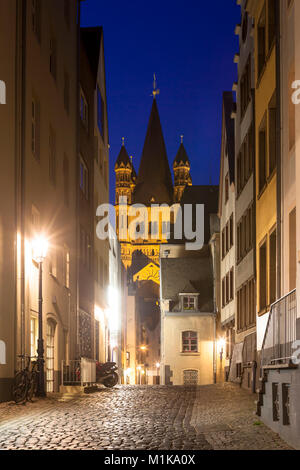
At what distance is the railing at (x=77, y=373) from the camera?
25.2m

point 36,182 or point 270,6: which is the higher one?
point 270,6

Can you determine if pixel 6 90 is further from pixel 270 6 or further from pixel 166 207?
pixel 166 207

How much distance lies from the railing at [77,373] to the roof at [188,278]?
30305mm

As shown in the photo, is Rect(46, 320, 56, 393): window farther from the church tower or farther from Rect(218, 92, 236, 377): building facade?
the church tower

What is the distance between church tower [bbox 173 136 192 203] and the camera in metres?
165

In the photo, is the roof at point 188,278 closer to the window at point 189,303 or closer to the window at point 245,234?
the window at point 189,303

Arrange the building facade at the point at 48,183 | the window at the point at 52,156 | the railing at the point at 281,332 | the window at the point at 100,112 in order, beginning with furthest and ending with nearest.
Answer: the window at the point at 100,112, the window at the point at 52,156, the building facade at the point at 48,183, the railing at the point at 281,332

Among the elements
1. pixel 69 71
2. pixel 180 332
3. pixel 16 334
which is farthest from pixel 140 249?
pixel 16 334

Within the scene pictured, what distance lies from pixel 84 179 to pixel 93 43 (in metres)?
8.88

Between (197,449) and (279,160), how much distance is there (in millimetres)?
9526

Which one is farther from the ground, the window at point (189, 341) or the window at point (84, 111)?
the window at point (84, 111)

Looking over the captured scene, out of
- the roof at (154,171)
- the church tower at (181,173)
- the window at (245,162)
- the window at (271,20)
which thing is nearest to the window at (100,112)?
the window at (245,162)

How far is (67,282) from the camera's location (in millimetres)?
30797

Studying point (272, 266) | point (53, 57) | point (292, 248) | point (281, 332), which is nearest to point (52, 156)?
point (53, 57)
